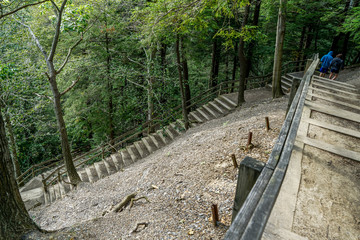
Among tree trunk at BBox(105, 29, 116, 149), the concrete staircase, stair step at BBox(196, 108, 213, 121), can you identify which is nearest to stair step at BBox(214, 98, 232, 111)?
the concrete staircase

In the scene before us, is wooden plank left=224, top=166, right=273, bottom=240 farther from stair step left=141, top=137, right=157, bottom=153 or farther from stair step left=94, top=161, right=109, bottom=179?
stair step left=94, top=161, right=109, bottom=179

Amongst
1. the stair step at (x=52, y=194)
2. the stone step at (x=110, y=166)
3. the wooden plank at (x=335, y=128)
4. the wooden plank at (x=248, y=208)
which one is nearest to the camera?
the wooden plank at (x=248, y=208)

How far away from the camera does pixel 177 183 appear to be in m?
5.62

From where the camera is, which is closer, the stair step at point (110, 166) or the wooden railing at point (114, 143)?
the stair step at point (110, 166)

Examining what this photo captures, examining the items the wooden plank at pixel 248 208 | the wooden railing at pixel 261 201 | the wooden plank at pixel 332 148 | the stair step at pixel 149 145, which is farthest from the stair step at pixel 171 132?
the wooden plank at pixel 248 208

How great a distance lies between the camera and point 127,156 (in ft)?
39.4

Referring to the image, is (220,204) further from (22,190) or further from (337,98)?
(22,190)

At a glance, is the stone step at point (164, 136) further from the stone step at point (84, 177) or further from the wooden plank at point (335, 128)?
the wooden plank at point (335, 128)

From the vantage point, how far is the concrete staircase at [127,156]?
10.9 meters

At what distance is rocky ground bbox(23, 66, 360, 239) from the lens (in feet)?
13.2

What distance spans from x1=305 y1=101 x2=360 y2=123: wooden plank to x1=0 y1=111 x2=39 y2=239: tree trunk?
6.28m

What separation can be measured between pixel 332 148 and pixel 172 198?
11.6 ft

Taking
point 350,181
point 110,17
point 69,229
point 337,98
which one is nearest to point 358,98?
point 337,98

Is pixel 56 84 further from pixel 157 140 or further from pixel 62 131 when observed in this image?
pixel 157 140
